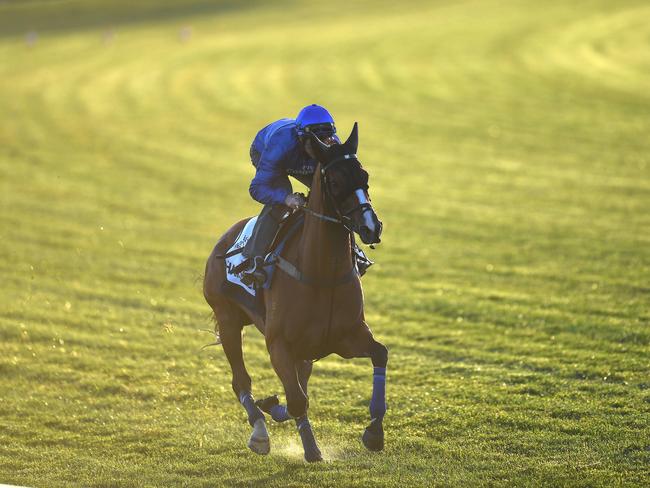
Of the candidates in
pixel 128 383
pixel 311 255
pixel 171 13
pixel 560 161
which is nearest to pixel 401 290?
pixel 128 383

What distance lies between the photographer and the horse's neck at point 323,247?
9070 millimetres

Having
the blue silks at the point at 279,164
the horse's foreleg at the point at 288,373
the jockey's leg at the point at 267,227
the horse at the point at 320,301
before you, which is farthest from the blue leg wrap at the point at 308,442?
the blue silks at the point at 279,164

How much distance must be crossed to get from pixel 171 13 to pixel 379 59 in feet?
70.4

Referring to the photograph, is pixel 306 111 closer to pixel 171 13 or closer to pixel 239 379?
pixel 239 379

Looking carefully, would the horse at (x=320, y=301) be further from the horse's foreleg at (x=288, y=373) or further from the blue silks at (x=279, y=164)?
the blue silks at (x=279, y=164)

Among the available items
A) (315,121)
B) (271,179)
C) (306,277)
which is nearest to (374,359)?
(306,277)

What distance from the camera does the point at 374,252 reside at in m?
21.2

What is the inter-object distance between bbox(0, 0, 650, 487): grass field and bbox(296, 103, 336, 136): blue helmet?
2.90 metres

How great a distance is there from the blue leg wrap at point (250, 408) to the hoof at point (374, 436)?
1274 mm

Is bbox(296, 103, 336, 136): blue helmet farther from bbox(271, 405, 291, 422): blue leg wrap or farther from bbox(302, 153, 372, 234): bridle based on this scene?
bbox(271, 405, 291, 422): blue leg wrap

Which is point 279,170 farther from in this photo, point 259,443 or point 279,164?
point 259,443

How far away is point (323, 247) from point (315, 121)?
106 centimetres

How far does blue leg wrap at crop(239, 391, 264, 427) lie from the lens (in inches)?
407

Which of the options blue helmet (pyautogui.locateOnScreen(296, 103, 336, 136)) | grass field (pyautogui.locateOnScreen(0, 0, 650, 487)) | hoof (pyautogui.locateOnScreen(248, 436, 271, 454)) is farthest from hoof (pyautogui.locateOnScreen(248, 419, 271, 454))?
blue helmet (pyautogui.locateOnScreen(296, 103, 336, 136))
